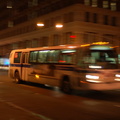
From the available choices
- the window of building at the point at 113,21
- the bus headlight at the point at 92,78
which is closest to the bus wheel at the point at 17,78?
the bus headlight at the point at 92,78

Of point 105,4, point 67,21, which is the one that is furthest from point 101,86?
point 105,4

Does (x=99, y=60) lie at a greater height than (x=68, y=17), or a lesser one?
lesser

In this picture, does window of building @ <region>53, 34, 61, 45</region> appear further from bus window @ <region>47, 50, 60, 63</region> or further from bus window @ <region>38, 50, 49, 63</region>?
bus window @ <region>47, 50, 60, 63</region>

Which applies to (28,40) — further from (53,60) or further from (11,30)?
(53,60)

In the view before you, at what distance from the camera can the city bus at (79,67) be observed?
1210 cm

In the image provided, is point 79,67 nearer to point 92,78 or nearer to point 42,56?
point 92,78

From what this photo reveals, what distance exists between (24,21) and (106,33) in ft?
80.3

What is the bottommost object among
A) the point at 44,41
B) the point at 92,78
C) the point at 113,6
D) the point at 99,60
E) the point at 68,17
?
the point at 92,78

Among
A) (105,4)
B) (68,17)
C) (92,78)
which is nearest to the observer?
(92,78)

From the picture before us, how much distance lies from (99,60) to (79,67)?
40.9 inches

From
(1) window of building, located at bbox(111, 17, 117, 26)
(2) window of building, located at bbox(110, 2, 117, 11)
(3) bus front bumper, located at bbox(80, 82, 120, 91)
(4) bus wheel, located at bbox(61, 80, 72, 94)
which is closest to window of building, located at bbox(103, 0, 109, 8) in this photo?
(2) window of building, located at bbox(110, 2, 117, 11)

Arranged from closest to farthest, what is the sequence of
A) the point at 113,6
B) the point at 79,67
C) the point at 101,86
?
1. the point at 101,86
2. the point at 79,67
3. the point at 113,6

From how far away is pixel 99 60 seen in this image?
41.1 ft

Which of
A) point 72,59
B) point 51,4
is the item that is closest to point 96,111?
point 72,59
